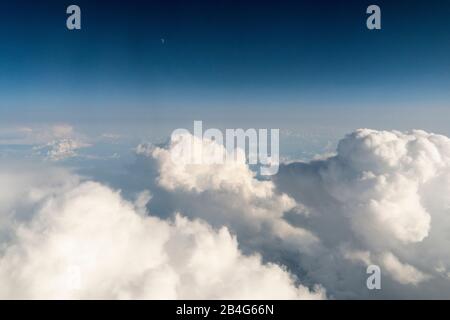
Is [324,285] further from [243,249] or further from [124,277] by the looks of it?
[124,277]

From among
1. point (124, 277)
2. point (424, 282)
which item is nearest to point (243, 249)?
point (424, 282)

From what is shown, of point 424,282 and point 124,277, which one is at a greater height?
point 124,277

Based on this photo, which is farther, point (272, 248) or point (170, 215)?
point (272, 248)
